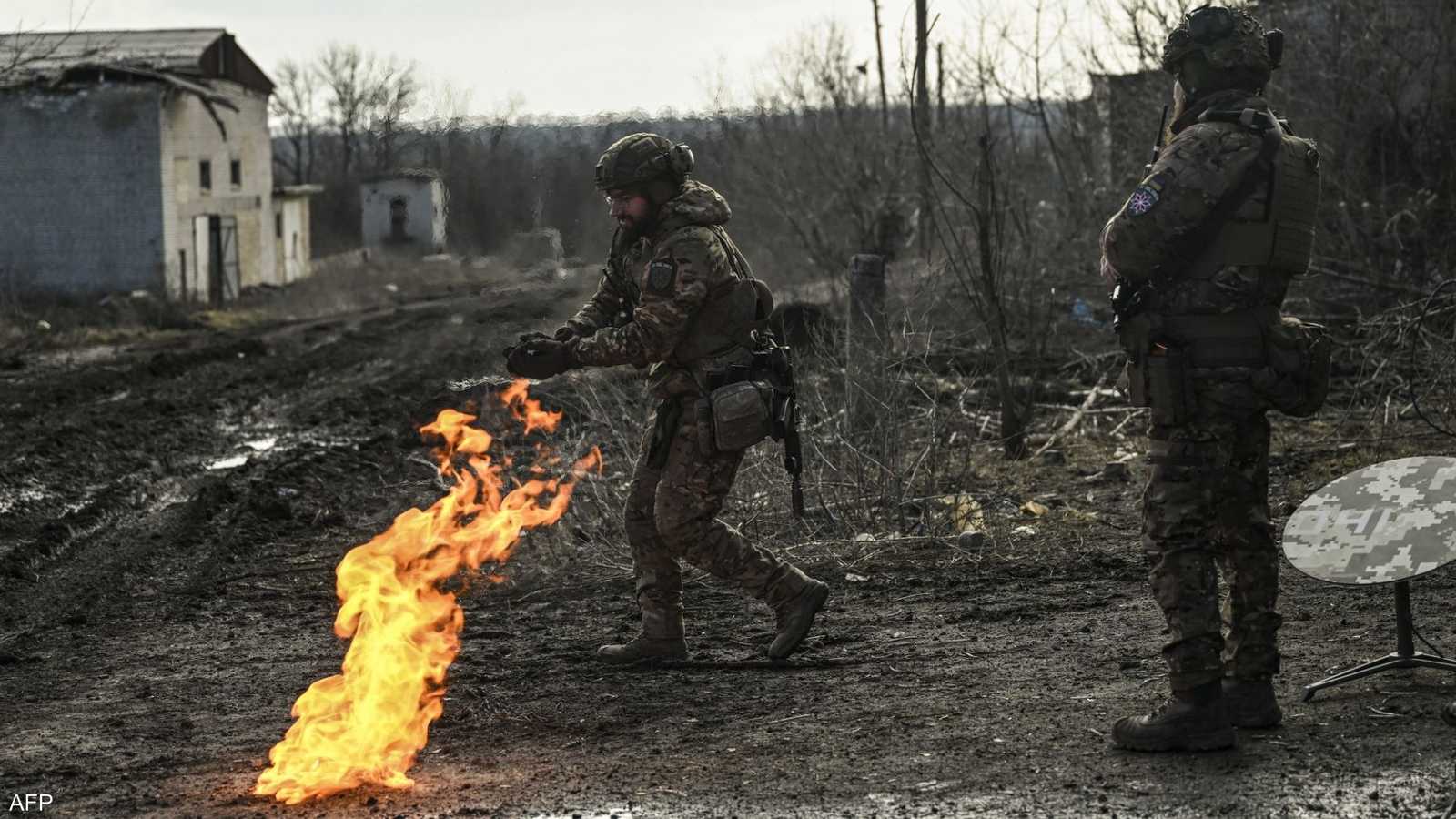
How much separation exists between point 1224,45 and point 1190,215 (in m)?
0.54

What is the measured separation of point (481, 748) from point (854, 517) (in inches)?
143

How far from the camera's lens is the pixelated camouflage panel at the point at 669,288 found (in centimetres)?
555

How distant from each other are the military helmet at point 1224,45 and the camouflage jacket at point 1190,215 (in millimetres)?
70

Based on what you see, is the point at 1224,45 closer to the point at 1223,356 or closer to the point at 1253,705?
the point at 1223,356

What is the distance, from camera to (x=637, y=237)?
582cm

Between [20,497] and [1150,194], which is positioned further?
[20,497]

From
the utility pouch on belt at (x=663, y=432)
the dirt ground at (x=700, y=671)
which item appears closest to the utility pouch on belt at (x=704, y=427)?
the utility pouch on belt at (x=663, y=432)

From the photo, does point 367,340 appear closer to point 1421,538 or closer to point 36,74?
→ point 36,74

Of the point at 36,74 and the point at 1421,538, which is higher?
the point at 36,74

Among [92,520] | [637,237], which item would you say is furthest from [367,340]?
[637,237]

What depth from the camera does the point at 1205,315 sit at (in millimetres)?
4434

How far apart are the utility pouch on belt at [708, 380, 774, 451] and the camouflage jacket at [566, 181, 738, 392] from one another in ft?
0.81

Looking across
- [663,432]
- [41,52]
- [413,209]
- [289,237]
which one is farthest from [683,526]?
[289,237]

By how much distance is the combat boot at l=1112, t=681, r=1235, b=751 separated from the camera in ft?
14.2
